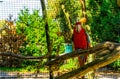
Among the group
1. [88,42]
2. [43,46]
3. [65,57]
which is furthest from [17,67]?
[65,57]

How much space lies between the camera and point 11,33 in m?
11.8

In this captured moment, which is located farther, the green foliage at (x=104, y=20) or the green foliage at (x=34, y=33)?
the green foliage at (x=104, y=20)

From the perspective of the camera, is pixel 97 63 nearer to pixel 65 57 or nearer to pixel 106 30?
pixel 65 57

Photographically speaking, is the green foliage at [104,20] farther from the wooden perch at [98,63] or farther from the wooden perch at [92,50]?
the wooden perch at [98,63]

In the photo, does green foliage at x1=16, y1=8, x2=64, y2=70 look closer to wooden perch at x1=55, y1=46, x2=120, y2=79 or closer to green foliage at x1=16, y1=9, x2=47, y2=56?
green foliage at x1=16, y1=9, x2=47, y2=56

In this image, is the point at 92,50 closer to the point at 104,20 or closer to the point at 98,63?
the point at 98,63

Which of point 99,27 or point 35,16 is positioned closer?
A: point 35,16

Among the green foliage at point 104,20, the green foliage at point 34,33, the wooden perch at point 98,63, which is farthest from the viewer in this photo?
the green foliage at point 104,20

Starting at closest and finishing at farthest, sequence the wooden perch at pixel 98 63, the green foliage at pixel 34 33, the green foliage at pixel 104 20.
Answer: the wooden perch at pixel 98 63, the green foliage at pixel 34 33, the green foliage at pixel 104 20

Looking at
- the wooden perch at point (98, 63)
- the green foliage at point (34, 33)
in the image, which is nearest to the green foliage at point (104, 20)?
the green foliage at point (34, 33)

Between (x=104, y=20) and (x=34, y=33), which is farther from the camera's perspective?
(x=104, y=20)

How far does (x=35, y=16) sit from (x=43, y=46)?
1.08 metres

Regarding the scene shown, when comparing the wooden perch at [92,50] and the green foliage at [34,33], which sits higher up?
the wooden perch at [92,50]

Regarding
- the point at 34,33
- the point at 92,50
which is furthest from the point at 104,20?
the point at 92,50
